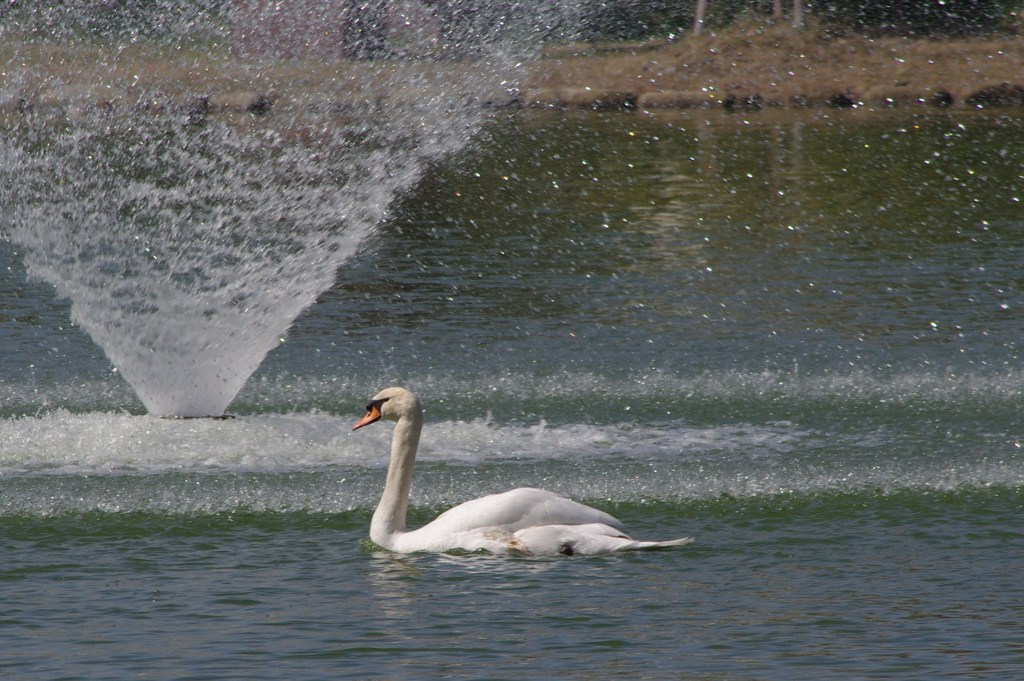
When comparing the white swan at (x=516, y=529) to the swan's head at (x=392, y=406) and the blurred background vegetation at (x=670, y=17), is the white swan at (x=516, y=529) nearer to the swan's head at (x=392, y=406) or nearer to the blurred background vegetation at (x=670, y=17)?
the swan's head at (x=392, y=406)

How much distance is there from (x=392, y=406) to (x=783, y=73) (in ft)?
127

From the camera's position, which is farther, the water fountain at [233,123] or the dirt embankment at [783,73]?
the dirt embankment at [783,73]

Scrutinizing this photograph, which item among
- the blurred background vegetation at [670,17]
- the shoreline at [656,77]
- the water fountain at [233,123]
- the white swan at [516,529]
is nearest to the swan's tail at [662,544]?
the white swan at [516,529]

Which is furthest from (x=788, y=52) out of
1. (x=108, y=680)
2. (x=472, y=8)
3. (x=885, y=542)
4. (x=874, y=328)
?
(x=108, y=680)

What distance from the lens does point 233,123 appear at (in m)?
38.7

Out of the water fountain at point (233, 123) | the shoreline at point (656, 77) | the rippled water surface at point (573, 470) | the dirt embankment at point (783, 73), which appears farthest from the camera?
the dirt embankment at point (783, 73)

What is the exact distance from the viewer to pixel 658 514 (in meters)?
10.5

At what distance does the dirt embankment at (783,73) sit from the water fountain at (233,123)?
1876mm

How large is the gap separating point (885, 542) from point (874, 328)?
8624mm

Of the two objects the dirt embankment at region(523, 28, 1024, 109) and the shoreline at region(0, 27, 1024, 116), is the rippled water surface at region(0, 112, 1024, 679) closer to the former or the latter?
the shoreline at region(0, 27, 1024, 116)

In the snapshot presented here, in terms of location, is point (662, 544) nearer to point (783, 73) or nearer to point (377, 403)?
point (377, 403)

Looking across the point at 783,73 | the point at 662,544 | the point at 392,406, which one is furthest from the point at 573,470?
the point at 783,73

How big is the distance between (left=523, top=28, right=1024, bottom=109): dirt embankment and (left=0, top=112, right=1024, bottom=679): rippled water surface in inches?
836

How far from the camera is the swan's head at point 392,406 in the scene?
1008 centimetres
